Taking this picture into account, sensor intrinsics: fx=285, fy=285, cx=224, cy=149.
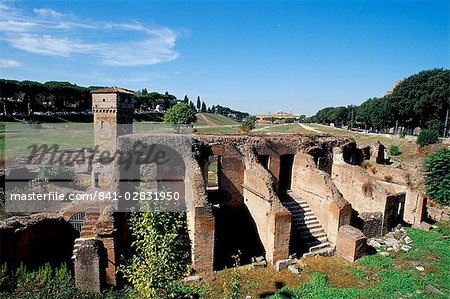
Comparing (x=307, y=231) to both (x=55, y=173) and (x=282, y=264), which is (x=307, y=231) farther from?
Result: (x=55, y=173)

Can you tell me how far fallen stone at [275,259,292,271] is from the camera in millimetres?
11297

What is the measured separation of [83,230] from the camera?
1079 cm

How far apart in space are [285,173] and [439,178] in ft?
36.8

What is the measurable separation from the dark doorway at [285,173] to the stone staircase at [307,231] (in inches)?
51.2

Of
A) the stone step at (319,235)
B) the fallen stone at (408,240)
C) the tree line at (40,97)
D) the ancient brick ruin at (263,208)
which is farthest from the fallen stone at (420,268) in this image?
the tree line at (40,97)

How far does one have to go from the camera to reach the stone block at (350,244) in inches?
470

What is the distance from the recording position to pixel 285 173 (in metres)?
17.1

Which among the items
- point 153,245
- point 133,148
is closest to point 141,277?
point 153,245

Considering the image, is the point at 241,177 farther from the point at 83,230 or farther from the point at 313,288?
the point at 83,230

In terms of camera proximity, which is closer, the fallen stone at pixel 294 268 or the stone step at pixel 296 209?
the fallen stone at pixel 294 268

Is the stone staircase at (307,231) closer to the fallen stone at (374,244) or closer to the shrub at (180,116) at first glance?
the fallen stone at (374,244)

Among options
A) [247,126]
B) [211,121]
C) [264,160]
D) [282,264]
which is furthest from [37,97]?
[282,264]

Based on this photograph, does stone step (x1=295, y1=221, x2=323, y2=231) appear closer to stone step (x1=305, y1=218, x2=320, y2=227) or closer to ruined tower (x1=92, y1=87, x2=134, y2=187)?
stone step (x1=305, y1=218, x2=320, y2=227)

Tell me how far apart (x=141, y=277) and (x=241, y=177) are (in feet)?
29.4
